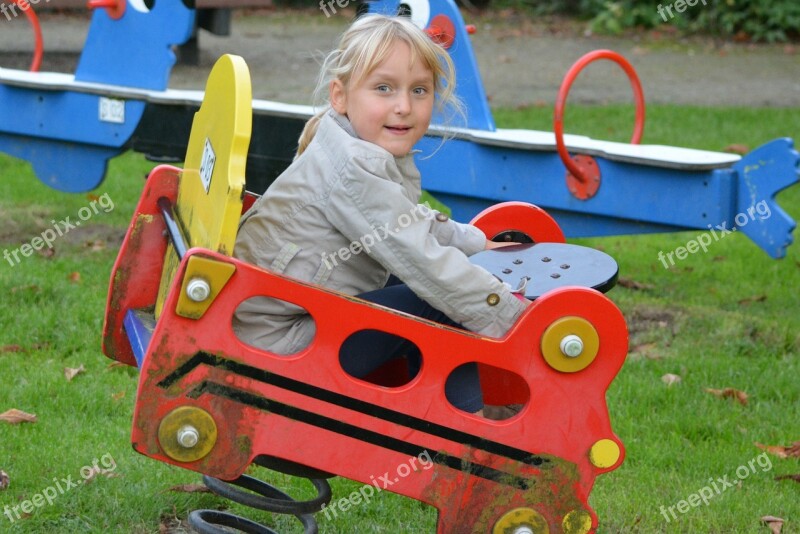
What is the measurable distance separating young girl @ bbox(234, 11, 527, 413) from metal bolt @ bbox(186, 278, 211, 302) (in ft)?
0.56

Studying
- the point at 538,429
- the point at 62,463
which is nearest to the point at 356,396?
the point at 538,429

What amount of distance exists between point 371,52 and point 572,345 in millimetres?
708

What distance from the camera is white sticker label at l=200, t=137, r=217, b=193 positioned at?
221 centimetres

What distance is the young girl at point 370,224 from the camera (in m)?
2.15

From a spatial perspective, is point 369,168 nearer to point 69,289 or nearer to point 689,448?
point 689,448

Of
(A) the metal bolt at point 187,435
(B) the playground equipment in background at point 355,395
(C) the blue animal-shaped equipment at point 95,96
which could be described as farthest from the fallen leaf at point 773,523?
(C) the blue animal-shaped equipment at point 95,96

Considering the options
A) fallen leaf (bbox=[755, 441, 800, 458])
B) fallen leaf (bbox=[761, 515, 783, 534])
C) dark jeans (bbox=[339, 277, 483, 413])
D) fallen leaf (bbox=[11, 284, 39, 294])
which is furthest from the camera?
fallen leaf (bbox=[11, 284, 39, 294])

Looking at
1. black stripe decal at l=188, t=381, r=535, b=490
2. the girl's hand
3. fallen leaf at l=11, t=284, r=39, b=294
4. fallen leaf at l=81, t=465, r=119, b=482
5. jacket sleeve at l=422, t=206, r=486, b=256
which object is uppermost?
jacket sleeve at l=422, t=206, r=486, b=256

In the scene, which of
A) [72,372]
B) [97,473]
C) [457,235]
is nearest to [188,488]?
[97,473]

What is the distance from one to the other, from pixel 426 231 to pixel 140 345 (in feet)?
2.16

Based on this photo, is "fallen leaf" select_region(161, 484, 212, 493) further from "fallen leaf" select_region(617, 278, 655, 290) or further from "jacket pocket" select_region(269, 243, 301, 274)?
"fallen leaf" select_region(617, 278, 655, 290)

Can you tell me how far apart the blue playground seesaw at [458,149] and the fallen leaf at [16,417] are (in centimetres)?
163

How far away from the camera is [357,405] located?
2135 mm

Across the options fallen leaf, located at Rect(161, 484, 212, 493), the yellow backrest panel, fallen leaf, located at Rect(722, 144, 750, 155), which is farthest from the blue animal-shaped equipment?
fallen leaf, located at Rect(722, 144, 750, 155)
